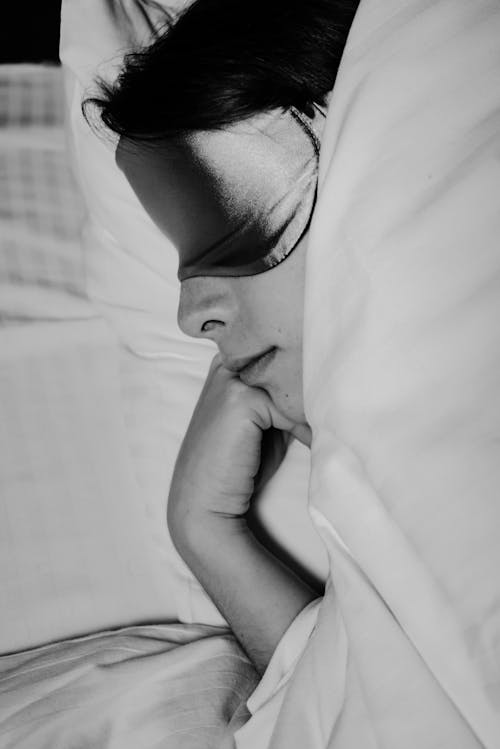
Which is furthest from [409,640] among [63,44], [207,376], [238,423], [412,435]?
[63,44]

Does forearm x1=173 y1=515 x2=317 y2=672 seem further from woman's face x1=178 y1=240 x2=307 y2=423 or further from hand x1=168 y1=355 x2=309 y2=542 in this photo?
woman's face x1=178 y1=240 x2=307 y2=423

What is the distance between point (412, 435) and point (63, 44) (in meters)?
0.75

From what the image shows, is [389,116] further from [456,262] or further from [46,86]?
[46,86]

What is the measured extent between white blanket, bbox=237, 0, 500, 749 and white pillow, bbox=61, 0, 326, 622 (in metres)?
0.36

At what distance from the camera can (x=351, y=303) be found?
2.10ft

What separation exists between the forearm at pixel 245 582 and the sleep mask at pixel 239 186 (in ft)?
1.13

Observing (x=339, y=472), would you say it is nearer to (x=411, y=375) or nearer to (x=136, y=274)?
(x=411, y=375)

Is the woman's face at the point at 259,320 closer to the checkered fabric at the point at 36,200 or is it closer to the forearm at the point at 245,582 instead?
the forearm at the point at 245,582

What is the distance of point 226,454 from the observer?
97 cm

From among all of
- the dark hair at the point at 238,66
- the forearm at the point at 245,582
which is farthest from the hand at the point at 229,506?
the dark hair at the point at 238,66

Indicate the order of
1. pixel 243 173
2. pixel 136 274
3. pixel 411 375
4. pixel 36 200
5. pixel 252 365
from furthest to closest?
pixel 36 200
pixel 136 274
pixel 252 365
pixel 243 173
pixel 411 375

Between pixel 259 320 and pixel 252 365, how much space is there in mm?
97

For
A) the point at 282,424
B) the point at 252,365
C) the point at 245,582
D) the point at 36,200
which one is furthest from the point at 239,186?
the point at 36,200

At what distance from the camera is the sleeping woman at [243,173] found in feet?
2.37
